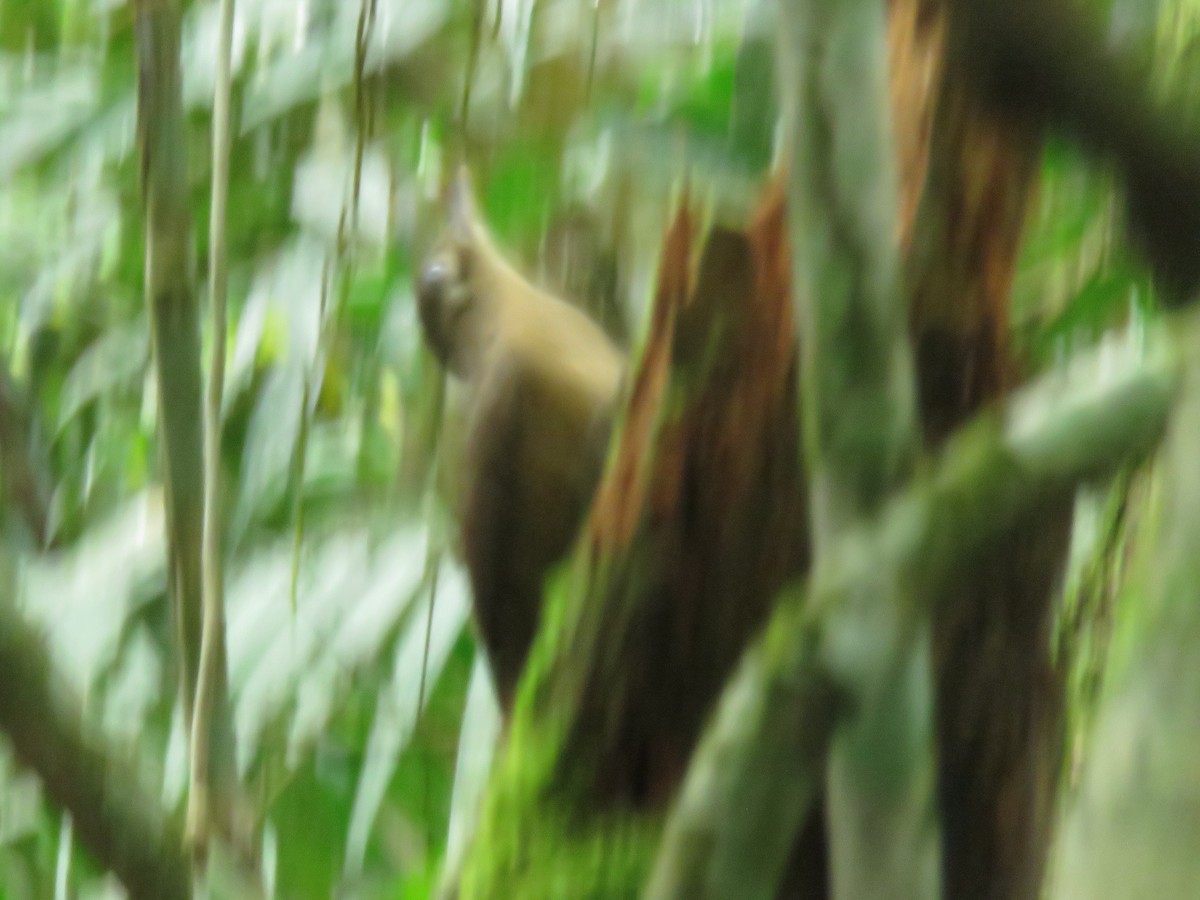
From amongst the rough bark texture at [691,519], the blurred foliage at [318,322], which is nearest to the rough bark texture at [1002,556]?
the rough bark texture at [691,519]

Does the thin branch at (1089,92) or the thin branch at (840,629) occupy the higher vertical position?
the thin branch at (1089,92)

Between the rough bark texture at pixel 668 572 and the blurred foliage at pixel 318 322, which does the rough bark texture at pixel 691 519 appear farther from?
the blurred foliage at pixel 318 322

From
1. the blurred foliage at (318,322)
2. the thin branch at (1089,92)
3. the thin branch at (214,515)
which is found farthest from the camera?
the blurred foliage at (318,322)

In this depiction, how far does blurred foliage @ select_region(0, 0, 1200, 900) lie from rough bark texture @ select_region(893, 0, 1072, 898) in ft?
0.57

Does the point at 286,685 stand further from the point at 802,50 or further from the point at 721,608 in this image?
the point at 802,50

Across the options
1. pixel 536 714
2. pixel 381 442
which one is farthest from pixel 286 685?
pixel 536 714

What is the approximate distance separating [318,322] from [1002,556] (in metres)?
0.42

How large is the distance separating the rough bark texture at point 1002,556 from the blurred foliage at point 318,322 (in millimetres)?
174

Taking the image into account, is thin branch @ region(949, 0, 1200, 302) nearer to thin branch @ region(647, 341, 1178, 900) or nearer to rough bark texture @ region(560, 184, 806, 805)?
thin branch @ region(647, 341, 1178, 900)

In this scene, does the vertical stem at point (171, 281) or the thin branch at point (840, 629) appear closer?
the thin branch at point (840, 629)

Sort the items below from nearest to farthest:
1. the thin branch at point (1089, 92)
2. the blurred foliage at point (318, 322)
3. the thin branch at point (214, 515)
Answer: the thin branch at point (1089, 92), the thin branch at point (214, 515), the blurred foliage at point (318, 322)

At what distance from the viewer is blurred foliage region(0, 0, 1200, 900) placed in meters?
Result: 0.88

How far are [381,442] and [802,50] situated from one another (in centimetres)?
91

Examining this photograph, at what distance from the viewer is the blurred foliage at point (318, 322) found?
0.88 meters
